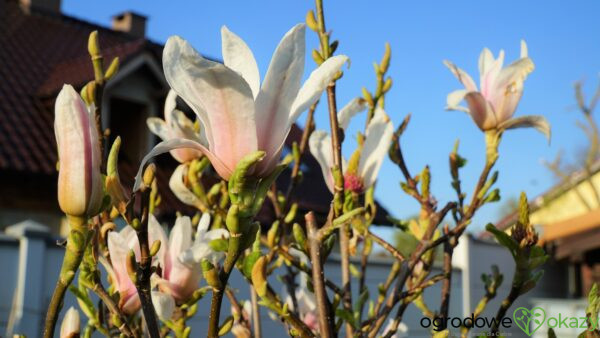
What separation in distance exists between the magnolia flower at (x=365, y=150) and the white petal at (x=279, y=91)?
45cm

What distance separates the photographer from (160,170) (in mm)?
7906

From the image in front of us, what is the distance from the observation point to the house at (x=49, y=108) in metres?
6.77

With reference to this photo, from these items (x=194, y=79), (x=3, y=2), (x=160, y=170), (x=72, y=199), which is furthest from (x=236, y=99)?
(x=3, y=2)

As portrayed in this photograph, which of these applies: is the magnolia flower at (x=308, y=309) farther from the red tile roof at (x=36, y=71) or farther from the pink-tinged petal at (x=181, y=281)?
the red tile roof at (x=36, y=71)

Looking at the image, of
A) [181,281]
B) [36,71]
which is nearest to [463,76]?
[181,281]

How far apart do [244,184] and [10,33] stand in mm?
9673

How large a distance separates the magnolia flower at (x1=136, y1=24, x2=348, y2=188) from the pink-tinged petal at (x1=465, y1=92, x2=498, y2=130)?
1.92 ft

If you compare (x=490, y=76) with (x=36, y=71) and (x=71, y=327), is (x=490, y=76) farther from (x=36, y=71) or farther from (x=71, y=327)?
(x=36, y=71)

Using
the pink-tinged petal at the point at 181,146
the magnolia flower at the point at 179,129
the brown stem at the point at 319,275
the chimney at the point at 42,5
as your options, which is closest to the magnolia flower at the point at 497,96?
the magnolia flower at the point at 179,129

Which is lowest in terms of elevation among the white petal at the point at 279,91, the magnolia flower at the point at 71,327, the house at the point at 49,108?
the magnolia flower at the point at 71,327

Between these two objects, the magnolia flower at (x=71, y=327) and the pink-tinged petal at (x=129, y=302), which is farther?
the pink-tinged petal at (x=129, y=302)

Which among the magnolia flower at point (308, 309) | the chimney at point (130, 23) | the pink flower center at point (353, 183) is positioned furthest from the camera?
the chimney at point (130, 23)

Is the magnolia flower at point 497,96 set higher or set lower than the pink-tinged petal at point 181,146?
higher

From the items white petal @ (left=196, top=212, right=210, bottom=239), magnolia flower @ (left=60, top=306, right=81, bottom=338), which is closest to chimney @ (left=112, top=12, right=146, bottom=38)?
white petal @ (left=196, top=212, right=210, bottom=239)
